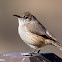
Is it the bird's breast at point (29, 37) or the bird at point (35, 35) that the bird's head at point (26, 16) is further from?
the bird's breast at point (29, 37)

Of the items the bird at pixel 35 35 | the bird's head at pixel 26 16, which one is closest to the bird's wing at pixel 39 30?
the bird at pixel 35 35

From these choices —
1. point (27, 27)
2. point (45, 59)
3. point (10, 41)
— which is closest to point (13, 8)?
point (10, 41)

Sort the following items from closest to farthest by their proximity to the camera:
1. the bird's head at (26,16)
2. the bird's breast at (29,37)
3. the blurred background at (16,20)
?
the bird's breast at (29,37) → the bird's head at (26,16) → the blurred background at (16,20)

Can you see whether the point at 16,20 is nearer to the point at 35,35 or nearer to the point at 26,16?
the point at 26,16

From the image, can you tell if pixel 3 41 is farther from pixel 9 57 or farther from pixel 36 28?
pixel 9 57

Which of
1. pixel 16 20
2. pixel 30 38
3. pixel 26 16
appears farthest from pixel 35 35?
pixel 16 20

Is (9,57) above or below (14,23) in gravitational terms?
above

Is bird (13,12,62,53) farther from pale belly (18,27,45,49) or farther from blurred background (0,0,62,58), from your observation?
blurred background (0,0,62,58)

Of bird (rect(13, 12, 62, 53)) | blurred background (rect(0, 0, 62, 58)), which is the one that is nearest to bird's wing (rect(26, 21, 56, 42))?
bird (rect(13, 12, 62, 53))
